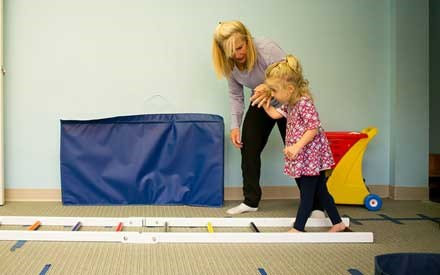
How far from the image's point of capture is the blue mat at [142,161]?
9.50 feet

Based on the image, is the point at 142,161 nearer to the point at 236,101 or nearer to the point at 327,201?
the point at 236,101

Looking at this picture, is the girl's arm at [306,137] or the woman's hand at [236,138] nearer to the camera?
the girl's arm at [306,137]

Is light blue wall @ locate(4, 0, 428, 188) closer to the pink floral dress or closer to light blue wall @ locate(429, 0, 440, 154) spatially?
light blue wall @ locate(429, 0, 440, 154)

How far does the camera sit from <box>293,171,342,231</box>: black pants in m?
2.14

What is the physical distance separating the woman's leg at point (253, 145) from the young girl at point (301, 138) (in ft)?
1.53

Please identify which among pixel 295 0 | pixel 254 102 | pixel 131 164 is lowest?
pixel 131 164

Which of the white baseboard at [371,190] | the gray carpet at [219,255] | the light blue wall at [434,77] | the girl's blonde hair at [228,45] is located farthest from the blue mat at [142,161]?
the light blue wall at [434,77]

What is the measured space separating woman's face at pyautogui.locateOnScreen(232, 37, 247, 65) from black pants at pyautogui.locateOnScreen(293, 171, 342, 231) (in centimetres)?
71

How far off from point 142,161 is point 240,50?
0.97 meters

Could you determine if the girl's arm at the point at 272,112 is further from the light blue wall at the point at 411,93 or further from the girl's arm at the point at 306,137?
the light blue wall at the point at 411,93

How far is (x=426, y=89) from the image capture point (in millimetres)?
3258

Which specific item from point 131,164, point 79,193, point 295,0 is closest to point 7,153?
point 79,193

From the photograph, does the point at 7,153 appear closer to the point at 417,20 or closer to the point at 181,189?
the point at 181,189

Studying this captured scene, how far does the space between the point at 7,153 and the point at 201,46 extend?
A: 143 centimetres
